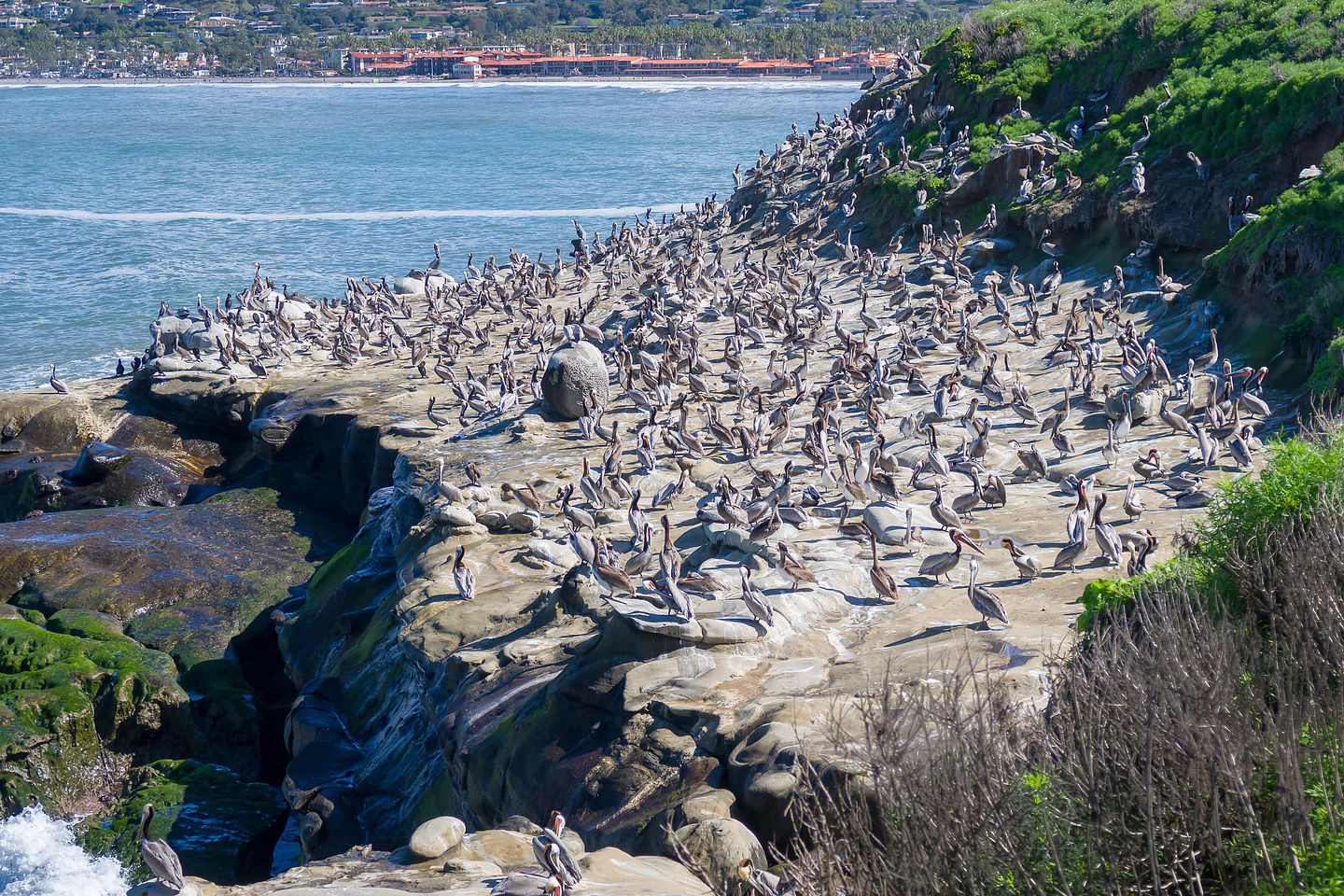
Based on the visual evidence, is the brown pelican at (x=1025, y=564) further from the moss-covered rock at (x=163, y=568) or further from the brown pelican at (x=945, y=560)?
the moss-covered rock at (x=163, y=568)

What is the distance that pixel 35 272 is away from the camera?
55.1 meters

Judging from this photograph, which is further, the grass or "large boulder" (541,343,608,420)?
"large boulder" (541,343,608,420)

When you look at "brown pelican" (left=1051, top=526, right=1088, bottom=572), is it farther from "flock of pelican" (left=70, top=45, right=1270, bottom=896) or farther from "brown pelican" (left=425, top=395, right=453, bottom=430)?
"brown pelican" (left=425, top=395, right=453, bottom=430)

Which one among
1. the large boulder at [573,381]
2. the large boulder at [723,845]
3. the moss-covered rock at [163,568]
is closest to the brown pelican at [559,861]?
the large boulder at [723,845]

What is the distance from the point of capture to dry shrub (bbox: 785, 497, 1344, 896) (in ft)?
20.4

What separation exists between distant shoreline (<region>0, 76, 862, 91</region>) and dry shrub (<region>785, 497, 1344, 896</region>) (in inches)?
6079

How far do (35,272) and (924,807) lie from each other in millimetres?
57932

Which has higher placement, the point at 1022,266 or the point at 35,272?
the point at 1022,266

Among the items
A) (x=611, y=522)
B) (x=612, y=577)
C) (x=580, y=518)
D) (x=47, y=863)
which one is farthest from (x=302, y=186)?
(x=612, y=577)

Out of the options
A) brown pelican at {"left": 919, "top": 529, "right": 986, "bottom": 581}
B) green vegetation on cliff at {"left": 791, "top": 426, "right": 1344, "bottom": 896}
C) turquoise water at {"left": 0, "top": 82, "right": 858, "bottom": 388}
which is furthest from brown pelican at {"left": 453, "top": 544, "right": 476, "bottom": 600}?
turquoise water at {"left": 0, "top": 82, "right": 858, "bottom": 388}

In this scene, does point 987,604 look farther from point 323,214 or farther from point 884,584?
point 323,214

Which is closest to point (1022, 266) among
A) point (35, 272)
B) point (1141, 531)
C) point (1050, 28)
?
point (1050, 28)

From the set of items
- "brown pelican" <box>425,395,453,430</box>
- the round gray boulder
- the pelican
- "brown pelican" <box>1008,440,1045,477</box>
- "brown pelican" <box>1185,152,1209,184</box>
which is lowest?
the round gray boulder

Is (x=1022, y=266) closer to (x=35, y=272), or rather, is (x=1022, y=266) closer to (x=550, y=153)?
(x=35, y=272)
